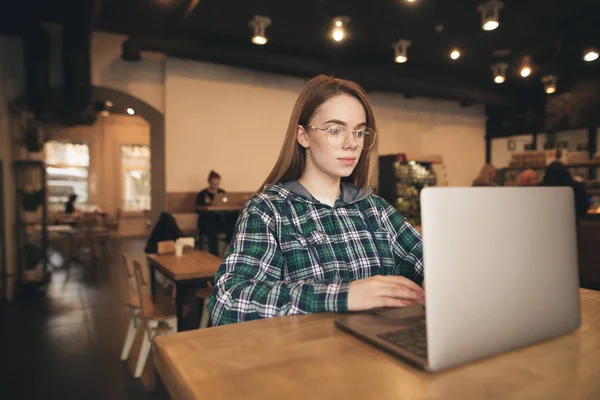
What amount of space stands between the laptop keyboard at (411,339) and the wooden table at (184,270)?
6.92 ft

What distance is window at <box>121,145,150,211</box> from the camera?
1282 centimetres

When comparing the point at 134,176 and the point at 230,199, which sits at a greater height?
the point at 134,176

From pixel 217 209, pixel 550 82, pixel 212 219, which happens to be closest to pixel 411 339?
pixel 217 209

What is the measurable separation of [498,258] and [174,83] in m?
6.63

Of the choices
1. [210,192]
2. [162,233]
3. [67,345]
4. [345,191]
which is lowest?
[67,345]

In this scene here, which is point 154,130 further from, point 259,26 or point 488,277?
point 488,277

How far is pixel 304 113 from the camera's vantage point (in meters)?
1.42

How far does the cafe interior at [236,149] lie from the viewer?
0.71 m

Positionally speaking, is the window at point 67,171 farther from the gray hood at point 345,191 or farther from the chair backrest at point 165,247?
the gray hood at point 345,191

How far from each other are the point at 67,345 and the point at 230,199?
3.36m

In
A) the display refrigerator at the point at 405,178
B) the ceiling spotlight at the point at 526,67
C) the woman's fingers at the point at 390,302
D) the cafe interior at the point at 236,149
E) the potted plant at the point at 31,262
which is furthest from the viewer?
the display refrigerator at the point at 405,178

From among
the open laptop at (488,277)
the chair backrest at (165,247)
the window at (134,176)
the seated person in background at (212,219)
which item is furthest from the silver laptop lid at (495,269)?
the window at (134,176)

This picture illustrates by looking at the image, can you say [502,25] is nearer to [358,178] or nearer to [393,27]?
[393,27]

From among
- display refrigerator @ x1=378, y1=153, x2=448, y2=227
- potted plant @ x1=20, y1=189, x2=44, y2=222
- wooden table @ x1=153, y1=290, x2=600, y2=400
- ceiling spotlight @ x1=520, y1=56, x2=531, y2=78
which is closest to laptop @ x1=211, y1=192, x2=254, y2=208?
potted plant @ x1=20, y1=189, x2=44, y2=222
